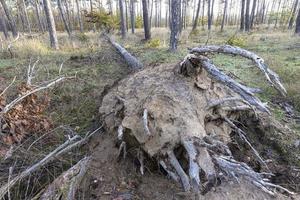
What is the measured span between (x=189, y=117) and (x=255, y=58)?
2.80 feet

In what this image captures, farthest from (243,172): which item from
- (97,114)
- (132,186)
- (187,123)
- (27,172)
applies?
(97,114)

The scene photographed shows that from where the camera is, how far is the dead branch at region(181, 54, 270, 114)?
9.20 ft

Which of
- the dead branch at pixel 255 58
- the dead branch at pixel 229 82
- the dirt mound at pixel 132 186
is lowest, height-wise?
the dirt mound at pixel 132 186

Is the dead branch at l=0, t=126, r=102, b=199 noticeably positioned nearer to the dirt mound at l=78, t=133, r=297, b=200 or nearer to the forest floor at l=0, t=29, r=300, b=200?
the forest floor at l=0, t=29, r=300, b=200

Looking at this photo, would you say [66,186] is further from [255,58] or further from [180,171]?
[255,58]

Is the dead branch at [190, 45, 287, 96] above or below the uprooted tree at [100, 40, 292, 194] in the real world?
above

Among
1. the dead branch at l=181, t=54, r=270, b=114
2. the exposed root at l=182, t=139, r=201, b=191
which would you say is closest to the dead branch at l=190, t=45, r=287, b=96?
the dead branch at l=181, t=54, r=270, b=114

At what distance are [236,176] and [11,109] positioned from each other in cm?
286

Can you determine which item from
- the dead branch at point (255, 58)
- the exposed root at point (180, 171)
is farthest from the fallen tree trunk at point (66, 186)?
the dead branch at point (255, 58)

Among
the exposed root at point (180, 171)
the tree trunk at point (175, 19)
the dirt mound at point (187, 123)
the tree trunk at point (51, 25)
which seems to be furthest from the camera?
the tree trunk at point (51, 25)

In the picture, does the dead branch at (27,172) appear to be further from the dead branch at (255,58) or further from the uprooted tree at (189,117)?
the dead branch at (255,58)

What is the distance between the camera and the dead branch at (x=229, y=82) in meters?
2.80

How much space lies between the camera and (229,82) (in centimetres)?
301

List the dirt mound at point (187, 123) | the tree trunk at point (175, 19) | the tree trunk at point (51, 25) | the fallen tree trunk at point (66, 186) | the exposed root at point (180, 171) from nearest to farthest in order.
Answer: the fallen tree trunk at point (66, 186)
the exposed root at point (180, 171)
the dirt mound at point (187, 123)
the tree trunk at point (175, 19)
the tree trunk at point (51, 25)
